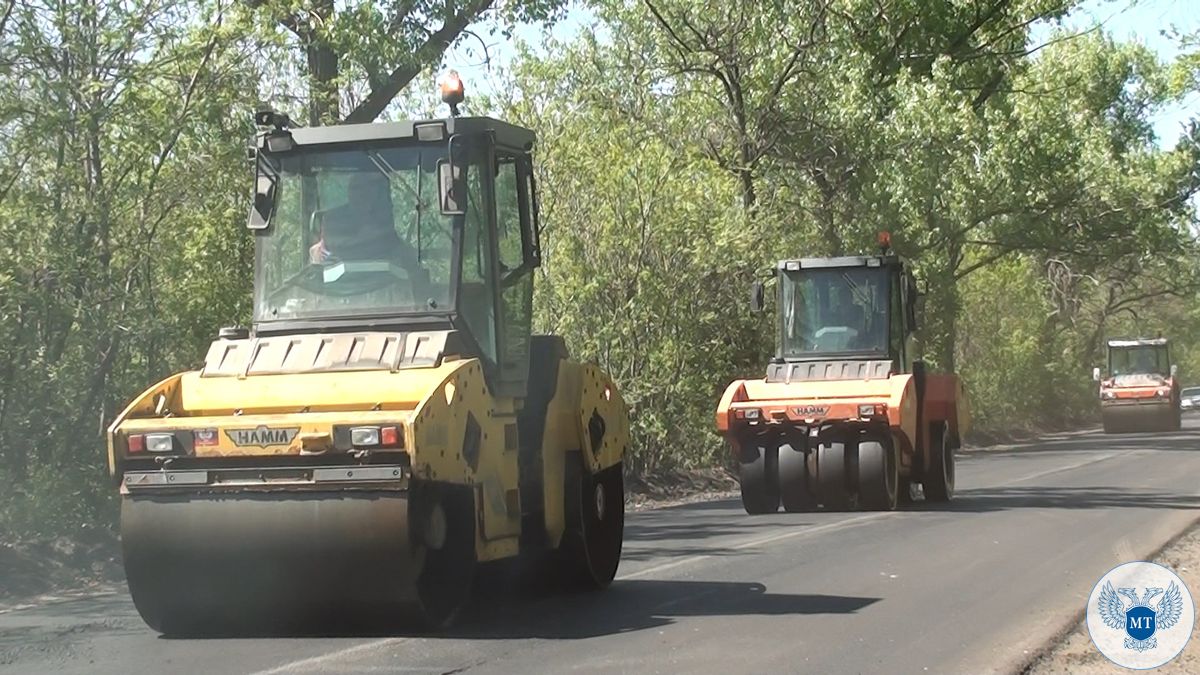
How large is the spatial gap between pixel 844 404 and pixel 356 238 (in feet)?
32.1

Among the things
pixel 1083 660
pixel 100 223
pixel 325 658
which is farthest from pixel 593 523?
pixel 100 223

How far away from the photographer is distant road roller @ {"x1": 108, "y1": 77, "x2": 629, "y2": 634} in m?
9.02

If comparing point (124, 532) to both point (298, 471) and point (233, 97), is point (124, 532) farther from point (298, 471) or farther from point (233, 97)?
point (233, 97)

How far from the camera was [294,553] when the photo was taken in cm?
900

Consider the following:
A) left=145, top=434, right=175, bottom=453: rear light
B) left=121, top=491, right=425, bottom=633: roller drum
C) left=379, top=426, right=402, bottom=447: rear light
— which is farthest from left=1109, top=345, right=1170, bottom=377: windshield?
left=145, top=434, right=175, bottom=453: rear light

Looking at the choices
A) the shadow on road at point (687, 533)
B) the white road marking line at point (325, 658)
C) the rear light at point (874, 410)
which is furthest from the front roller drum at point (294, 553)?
the rear light at point (874, 410)

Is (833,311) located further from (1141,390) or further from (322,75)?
(1141,390)

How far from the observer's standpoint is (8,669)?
8867 millimetres

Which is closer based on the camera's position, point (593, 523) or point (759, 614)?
point (759, 614)

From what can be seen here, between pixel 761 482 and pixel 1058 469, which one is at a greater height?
pixel 761 482

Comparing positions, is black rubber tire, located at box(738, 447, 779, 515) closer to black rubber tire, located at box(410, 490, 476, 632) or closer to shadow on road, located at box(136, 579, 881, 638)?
shadow on road, located at box(136, 579, 881, 638)

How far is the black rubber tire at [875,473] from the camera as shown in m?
19.3

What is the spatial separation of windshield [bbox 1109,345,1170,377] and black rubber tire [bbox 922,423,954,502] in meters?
34.6

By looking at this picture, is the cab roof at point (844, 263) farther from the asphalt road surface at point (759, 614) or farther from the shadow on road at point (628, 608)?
the shadow on road at point (628, 608)
